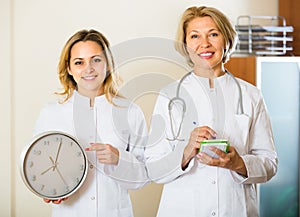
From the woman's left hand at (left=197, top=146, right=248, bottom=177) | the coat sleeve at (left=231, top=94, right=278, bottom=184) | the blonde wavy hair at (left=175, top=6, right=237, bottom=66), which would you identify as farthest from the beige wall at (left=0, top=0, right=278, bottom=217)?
the woman's left hand at (left=197, top=146, right=248, bottom=177)

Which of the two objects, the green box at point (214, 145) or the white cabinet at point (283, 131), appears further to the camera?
the white cabinet at point (283, 131)

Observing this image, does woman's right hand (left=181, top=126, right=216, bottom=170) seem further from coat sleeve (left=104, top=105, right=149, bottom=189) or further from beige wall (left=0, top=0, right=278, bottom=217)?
beige wall (left=0, top=0, right=278, bottom=217)

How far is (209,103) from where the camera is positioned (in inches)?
72.5

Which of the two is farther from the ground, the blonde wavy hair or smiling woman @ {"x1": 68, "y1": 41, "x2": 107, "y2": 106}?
the blonde wavy hair

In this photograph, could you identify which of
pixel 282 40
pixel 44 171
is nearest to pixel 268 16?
pixel 282 40

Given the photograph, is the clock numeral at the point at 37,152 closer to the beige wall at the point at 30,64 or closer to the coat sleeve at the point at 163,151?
the coat sleeve at the point at 163,151

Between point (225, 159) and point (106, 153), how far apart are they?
0.41m

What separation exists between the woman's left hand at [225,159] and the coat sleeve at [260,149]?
58mm

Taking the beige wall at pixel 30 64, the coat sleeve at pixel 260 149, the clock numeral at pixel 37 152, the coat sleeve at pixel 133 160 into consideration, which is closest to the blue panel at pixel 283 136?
the beige wall at pixel 30 64

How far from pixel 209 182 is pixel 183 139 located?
0.18 m

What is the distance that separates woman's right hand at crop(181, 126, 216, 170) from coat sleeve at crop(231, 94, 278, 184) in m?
0.16

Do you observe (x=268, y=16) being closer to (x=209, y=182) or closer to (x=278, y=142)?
(x=278, y=142)

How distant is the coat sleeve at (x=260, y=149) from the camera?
1.80 metres

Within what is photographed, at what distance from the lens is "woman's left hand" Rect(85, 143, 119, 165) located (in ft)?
5.87
